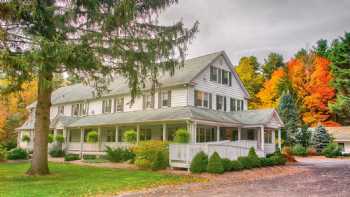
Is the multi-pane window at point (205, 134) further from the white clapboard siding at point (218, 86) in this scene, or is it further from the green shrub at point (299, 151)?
the green shrub at point (299, 151)

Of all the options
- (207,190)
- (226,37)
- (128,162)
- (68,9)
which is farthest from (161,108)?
(207,190)

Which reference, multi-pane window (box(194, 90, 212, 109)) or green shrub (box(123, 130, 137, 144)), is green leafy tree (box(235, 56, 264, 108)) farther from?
green shrub (box(123, 130, 137, 144))

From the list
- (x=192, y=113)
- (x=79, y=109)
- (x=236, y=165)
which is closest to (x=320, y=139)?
(x=192, y=113)

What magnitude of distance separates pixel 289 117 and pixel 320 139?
4.52 metres

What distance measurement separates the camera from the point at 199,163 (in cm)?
1716

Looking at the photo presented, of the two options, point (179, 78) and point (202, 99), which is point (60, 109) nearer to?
point (179, 78)

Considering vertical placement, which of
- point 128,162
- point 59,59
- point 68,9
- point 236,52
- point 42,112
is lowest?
point 128,162

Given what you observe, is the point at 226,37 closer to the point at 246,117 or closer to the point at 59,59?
the point at 246,117

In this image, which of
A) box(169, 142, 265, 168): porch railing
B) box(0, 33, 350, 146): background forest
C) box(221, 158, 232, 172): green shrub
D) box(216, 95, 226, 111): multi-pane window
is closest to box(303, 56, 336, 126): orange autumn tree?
box(0, 33, 350, 146): background forest

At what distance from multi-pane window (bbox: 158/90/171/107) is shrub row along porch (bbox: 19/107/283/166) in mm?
717

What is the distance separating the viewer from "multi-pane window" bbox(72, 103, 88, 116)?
34344mm

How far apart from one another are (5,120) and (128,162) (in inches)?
1212

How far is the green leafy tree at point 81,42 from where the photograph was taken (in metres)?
12.5

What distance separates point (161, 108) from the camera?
26250 millimetres
